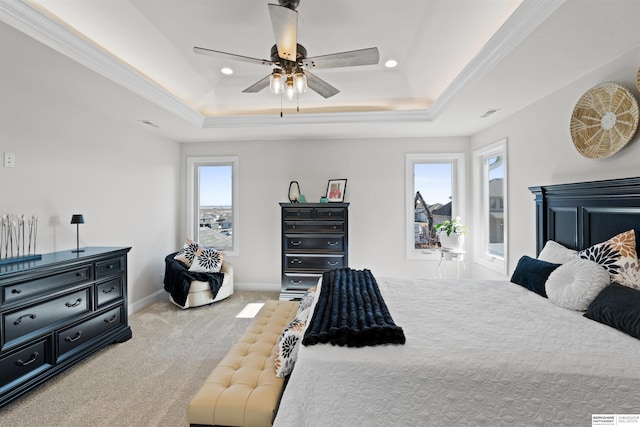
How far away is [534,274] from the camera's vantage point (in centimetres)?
223

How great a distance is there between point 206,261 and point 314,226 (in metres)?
1.68

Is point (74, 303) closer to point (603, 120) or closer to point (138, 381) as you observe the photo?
point (138, 381)

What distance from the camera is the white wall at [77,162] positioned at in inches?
93.7

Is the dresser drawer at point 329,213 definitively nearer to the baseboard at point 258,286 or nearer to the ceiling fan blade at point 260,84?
the baseboard at point 258,286

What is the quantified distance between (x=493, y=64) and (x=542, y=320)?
1.91 metres

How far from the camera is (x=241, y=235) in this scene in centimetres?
473

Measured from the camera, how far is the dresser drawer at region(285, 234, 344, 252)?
4.07m

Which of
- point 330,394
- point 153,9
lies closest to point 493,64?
point 330,394

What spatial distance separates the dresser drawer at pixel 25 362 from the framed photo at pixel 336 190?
3467 mm

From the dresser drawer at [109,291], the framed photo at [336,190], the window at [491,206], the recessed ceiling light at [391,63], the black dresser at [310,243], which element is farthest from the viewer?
the framed photo at [336,190]

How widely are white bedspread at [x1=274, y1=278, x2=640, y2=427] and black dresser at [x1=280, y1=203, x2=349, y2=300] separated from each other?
2609 millimetres

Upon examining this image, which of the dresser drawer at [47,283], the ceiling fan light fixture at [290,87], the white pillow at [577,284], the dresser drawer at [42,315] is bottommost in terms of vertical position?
the dresser drawer at [42,315]

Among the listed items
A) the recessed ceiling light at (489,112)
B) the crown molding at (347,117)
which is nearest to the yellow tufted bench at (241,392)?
the crown molding at (347,117)

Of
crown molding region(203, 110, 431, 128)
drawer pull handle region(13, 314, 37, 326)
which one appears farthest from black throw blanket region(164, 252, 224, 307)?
crown molding region(203, 110, 431, 128)
